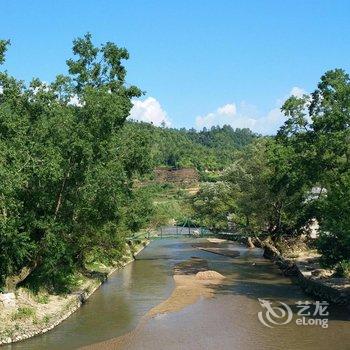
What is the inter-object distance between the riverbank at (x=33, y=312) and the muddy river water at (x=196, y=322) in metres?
0.45

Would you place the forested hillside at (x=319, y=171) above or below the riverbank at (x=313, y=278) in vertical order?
above

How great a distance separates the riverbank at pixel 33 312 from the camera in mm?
25172

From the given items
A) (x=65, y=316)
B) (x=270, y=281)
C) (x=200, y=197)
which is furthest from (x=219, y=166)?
(x=65, y=316)

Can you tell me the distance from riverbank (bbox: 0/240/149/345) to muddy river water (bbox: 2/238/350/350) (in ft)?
1.47

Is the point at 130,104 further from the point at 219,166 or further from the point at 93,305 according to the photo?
the point at 219,166

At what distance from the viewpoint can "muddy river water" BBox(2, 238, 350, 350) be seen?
25.0m

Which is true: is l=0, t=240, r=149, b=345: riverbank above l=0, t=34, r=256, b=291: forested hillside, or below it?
below

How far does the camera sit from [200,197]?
3543 inches
